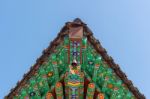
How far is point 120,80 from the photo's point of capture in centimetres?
1291

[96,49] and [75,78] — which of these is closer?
[75,78]

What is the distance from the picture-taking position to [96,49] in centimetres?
1304

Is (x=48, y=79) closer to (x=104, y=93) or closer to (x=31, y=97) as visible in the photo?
(x=31, y=97)

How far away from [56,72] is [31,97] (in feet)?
3.17

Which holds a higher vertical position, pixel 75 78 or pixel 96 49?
pixel 96 49

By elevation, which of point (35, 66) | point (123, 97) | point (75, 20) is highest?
point (75, 20)

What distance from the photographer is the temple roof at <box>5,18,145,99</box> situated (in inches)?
505

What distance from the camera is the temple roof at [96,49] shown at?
42.1 ft

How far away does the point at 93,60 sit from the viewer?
13.0 metres

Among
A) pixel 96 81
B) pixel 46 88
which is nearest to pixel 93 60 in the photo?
pixel 96 81

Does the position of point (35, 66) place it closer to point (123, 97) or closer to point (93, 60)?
point (93, 60)

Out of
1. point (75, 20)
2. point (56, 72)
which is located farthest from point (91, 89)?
point (75, 20)

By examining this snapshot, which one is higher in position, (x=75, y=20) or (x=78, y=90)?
(x=75, y=20)

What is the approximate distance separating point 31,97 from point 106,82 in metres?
2.09
